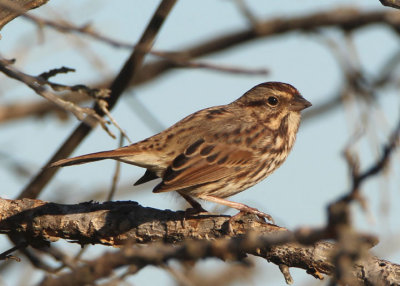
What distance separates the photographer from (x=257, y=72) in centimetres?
336

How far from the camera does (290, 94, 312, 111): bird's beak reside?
20.8ft

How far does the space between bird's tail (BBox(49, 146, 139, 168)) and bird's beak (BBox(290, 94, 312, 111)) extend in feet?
5.94

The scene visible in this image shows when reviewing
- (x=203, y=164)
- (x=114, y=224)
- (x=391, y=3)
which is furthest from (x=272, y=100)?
(x=391, y=3)

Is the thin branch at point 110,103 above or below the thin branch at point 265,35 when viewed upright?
below

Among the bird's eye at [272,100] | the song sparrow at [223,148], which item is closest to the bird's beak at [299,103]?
the song sparrow at [223,148]

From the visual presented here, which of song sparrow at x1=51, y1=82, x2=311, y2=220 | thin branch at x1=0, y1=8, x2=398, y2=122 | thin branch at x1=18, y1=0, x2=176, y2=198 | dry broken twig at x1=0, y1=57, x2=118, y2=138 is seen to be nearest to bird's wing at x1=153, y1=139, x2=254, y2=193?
song sparrow at x1=51, y1=82, x2=311, y2=220

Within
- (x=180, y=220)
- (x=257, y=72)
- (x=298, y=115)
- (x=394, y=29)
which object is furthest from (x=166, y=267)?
(x=394, y=29)

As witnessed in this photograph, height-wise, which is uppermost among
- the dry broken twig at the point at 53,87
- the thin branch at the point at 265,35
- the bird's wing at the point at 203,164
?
the thin branch at the point at 265,35

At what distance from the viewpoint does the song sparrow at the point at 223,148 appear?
5.50 m

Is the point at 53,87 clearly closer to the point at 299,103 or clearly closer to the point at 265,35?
the point at 299,103

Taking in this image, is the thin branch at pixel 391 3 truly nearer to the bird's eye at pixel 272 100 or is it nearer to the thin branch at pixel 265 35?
the bird's eye at pixel 272 100

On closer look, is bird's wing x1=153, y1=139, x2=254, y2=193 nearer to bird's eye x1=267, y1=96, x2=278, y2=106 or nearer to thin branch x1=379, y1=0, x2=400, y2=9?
bird's eye x1=267, y1=96, x2=278, y2=106

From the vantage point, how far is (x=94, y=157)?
5168 millimetres

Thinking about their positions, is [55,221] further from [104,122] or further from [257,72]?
[257,72]
